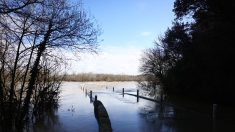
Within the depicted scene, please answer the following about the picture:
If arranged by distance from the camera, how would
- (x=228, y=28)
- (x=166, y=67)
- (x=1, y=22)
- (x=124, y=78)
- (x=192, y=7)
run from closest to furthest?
(x=1, y=22) < (x=228, y=28) < (x=192, y=7) < (x=166, y=67) < (x=124, y=78)

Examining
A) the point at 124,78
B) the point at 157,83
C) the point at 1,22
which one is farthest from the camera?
the point at 124,78

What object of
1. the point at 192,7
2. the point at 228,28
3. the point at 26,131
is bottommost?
the point at 26,131

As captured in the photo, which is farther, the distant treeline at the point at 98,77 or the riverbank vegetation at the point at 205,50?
the distant treeline at the point at 98,77

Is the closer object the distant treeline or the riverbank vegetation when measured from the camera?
the riverbank vegetation

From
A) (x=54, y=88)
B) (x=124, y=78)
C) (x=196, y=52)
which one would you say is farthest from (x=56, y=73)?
(x=124, y=78)

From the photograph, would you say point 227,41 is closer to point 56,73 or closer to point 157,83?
point 56,73

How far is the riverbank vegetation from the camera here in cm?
2428

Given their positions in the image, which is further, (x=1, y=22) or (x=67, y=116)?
(x=67, y=116)

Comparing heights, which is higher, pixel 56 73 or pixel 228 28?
pixel 228 28

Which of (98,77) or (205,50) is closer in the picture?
(205,50)

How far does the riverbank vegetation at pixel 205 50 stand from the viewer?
24281 mm

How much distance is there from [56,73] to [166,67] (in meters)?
23.2

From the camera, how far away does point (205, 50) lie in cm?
2594

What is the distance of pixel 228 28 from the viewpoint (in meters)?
23.4
